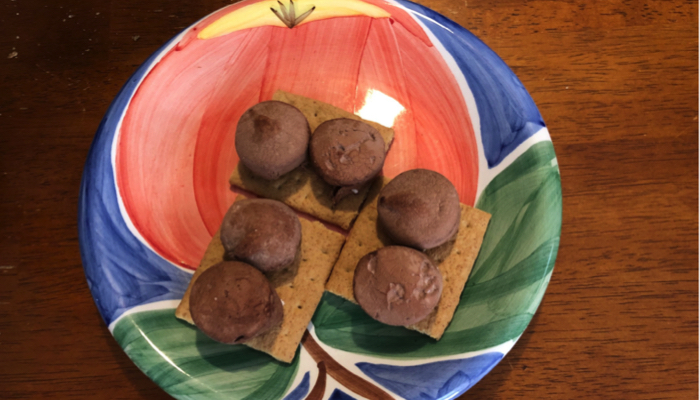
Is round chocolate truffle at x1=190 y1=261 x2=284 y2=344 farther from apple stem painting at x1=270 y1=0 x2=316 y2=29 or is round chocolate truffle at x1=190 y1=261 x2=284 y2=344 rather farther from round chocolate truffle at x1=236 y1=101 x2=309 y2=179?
apple stem painting at x1=270 y1=0 x2=316 y2=29

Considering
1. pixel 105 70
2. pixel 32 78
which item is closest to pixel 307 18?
pixel 105 70

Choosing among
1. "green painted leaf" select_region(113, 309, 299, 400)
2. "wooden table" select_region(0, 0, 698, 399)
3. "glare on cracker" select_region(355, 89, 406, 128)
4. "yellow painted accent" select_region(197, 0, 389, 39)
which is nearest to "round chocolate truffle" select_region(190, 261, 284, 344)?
"green painted leaf" select_region(113, 309, 299, 400)

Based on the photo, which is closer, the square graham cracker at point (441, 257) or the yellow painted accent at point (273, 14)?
the square graham cracker at point (441, 257)

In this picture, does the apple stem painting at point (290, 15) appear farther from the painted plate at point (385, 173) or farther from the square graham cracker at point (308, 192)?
the square graham cracker at point (308, 192)

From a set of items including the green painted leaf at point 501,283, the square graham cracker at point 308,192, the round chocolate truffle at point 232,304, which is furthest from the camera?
the square graham cracker at point 308,192

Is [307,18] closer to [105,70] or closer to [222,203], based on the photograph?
[222,203]

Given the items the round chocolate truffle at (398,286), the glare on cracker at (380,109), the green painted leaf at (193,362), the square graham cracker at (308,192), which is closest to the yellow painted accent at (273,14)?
the glare on cracker at (380,109)
